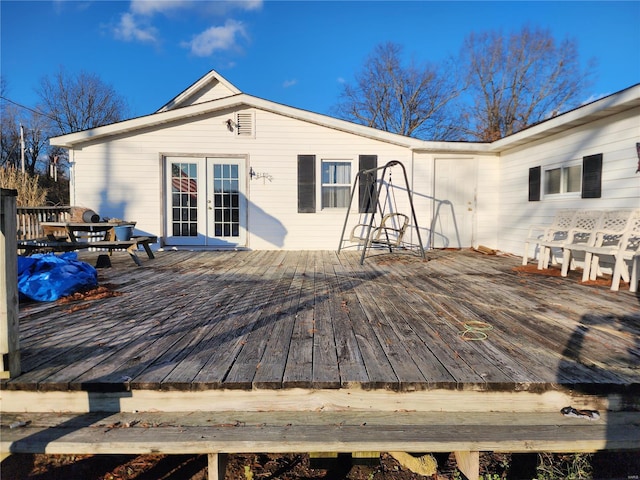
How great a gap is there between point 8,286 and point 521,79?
23.2m

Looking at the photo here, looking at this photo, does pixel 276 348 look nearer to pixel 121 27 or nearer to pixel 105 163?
pixel 105 163

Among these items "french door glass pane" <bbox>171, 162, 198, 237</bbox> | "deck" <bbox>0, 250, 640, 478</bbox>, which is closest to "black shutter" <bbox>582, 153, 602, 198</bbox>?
"deck" <bbox>0, 250, 640, 478</bbox>

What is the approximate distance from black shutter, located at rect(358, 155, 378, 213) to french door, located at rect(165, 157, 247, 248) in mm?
2466

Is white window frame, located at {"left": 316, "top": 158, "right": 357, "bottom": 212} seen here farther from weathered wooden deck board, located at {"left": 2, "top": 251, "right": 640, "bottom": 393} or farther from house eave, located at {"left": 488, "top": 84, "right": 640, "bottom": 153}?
weathered wooden deck board, located at {"left": 2, "top": 251, "right": 640, "bottom": 393}

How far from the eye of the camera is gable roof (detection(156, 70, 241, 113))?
32.2ft

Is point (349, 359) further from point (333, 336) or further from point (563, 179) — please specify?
point (563, 179)

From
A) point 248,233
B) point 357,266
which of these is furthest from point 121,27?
point 357,266

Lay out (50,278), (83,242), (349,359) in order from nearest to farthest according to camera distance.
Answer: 1. (349,359)
2. (50,278)
3. (83,242)

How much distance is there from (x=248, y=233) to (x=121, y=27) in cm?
1259

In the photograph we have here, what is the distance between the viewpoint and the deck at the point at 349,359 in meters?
1.62

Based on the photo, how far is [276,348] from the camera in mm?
2076

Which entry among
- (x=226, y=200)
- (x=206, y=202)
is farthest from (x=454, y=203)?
(x=206, y=202)

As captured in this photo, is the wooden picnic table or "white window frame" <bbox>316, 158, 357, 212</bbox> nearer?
the wooden picnic table

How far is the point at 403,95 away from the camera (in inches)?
853
